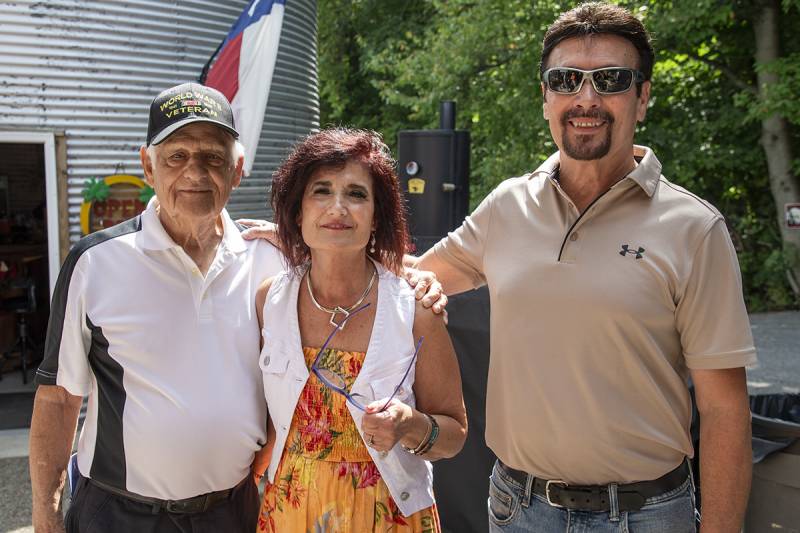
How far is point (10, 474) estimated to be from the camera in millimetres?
5613

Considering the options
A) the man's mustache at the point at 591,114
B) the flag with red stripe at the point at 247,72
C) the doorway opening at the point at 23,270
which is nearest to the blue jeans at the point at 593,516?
the man's mustache at the point at 591,114

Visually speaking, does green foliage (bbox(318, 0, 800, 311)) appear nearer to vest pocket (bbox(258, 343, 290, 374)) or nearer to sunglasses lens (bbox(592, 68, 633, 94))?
sunglasses lens (bbox(592, 68, 633, 94))

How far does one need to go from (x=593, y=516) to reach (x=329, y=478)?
29.9 inches

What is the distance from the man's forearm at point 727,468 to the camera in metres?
2.02

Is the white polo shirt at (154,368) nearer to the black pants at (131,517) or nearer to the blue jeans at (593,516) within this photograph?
the black pants at (131,517)

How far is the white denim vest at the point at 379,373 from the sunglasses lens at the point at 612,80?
845 millimetres

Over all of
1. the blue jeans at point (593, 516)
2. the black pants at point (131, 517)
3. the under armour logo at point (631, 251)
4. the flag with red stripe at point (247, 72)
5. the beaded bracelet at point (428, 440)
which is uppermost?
the flag with red stripe at point (247, 72)

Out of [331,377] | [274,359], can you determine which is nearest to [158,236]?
[274,359]

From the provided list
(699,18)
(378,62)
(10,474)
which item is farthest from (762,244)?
(10,474)

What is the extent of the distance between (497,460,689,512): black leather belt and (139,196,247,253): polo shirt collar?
1.27 meters

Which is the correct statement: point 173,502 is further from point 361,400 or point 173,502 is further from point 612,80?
point 612,80

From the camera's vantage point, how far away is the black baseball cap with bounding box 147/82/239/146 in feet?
7.75

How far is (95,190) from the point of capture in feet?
20.0

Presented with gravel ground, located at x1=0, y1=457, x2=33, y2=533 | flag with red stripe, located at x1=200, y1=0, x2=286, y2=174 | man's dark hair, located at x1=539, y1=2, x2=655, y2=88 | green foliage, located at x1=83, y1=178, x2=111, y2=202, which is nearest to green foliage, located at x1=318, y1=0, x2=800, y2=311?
flag with red stripe, located at x1=200, y1=0, x2=286, y2=174
